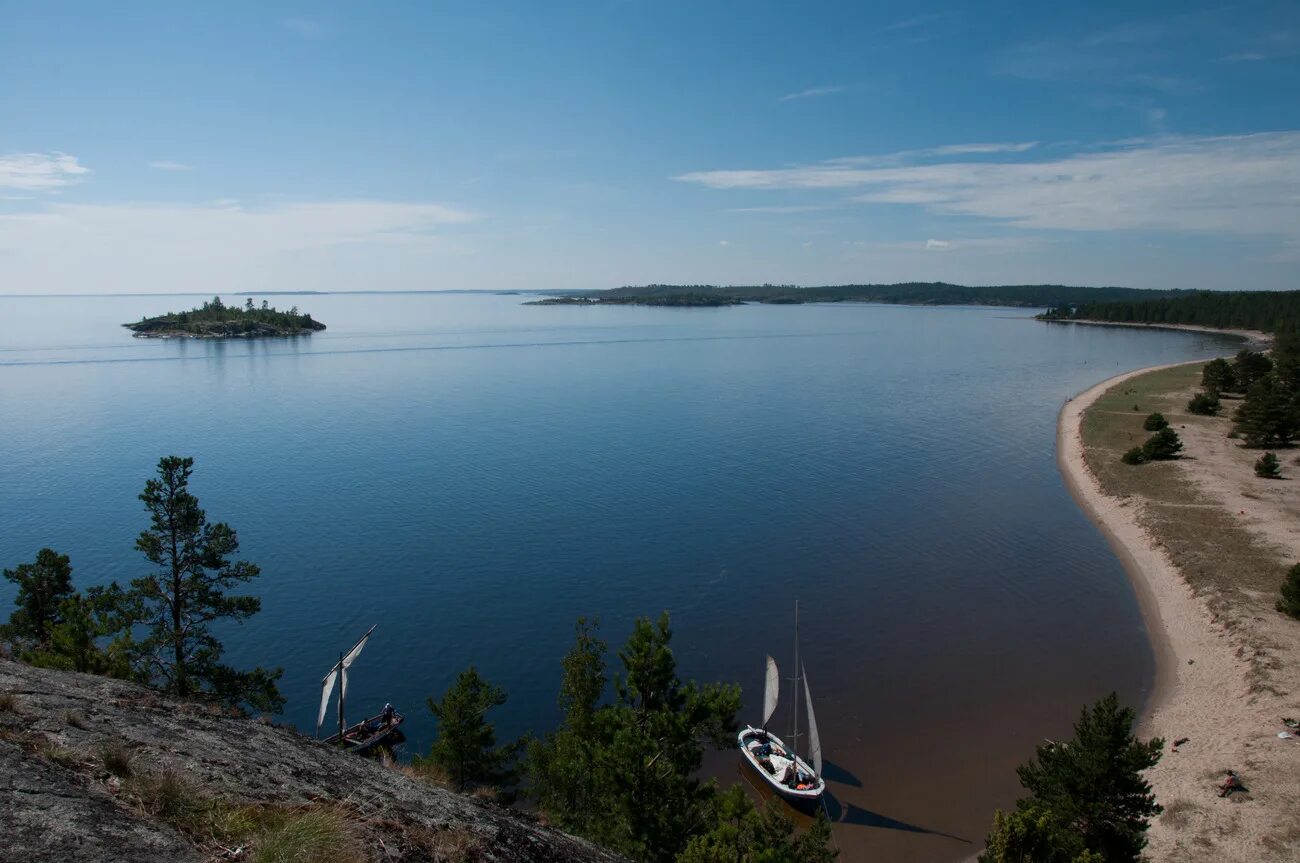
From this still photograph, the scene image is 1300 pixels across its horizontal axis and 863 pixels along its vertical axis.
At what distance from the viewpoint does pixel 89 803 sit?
7414 millimetres

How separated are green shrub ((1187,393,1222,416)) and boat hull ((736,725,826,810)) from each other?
8376cm

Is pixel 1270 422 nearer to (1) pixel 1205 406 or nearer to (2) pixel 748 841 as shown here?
(1) pixel 1205 406

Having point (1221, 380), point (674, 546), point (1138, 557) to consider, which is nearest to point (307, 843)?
point (674, 546)

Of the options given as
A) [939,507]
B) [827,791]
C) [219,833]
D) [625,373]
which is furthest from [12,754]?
[625,373]

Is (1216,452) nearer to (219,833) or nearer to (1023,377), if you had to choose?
(1023,377)

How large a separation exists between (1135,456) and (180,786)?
76.6 metres

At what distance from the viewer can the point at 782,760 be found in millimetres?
27156

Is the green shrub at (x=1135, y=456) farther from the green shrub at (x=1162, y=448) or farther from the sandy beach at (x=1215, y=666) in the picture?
the sandy beach at (x=1215, y=666)

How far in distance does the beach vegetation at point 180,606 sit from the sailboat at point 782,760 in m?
16.4

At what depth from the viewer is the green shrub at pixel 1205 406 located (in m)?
86.3

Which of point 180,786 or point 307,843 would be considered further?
point 180,786

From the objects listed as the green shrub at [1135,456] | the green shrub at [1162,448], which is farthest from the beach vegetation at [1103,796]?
the green shrub at [1135,456]

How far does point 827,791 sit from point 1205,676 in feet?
61.7

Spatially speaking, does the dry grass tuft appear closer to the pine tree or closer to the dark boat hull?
the dark boat hull
